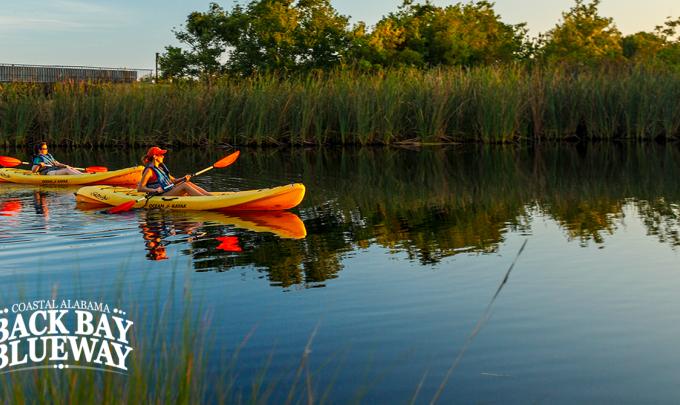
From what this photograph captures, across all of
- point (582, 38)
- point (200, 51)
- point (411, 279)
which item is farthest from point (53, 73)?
point (411, 279)

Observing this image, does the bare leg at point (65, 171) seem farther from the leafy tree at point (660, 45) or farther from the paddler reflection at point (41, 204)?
the leafy tree at point (660, 45)

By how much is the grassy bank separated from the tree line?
14381 mm

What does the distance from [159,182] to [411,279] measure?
651cm

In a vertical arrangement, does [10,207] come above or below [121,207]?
below

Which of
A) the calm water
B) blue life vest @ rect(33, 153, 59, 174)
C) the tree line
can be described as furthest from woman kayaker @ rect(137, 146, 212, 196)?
the tree line

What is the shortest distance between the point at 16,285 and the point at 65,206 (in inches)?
260

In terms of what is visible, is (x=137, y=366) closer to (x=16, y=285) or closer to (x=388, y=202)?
(x=16, y=285)

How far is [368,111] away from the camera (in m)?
26.4

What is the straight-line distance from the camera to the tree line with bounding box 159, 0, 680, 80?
44875mm

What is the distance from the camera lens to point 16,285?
7.80 m

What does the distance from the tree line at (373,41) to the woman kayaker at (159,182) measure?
28640 millimetres

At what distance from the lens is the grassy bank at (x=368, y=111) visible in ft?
85.5

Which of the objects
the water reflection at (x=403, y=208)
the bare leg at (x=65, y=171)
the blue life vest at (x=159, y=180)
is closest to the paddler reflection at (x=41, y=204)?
the water reflection at (x=403, y=208)

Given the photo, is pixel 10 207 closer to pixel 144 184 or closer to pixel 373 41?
pixel 144 184
